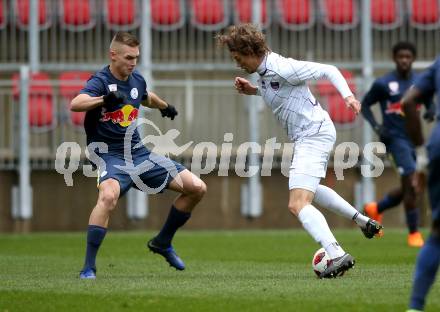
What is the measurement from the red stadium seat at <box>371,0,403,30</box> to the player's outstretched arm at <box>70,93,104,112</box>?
35.7 ft

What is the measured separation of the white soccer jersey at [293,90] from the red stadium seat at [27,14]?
1081 centimetres

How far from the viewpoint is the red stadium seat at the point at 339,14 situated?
20.0 meters

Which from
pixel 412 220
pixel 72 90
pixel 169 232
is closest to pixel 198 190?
pixel 169 232

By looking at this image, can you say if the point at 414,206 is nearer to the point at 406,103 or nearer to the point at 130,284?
the point at 130,284

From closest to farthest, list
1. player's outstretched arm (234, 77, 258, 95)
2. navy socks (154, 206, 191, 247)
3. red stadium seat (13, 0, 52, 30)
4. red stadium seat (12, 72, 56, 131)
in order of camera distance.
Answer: player's outstretched arm (234, 77, 258, 95) < navy socks (154, 206, 191, 247) < red stadium seat (12, 72, 56, 131) < red stadium seat (13, 0, 52, 30)

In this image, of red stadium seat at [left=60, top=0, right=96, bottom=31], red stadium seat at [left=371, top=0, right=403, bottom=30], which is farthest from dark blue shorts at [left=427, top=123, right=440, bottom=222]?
red stadium seat at [left=60, top=0, right=96, bottom=31]

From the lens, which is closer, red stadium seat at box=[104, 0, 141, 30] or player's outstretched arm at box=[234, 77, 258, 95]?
player's outstretched arm at box=[234, 77, 258, 95]

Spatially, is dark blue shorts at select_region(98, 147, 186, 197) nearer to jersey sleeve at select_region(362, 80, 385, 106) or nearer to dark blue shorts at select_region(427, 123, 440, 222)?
dark blue shorts at select_region(427, 123, 440, 222)

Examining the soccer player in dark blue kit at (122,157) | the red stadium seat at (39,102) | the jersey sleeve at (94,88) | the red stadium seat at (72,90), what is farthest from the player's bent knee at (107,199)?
the red stadium seat at (39,102)

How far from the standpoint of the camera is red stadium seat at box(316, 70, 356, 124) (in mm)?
19703

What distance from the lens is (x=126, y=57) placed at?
10516 mm

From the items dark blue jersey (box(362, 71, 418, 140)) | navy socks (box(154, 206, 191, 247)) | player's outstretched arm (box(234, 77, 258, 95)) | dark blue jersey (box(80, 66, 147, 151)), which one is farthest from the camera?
dark blue jersey (box(362, 71, 418, 140))

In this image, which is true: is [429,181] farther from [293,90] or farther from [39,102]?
[39,102]

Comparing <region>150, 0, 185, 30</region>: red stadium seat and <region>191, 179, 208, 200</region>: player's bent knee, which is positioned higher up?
<region>150, 0, 185, 30</region>: red stadium seat
